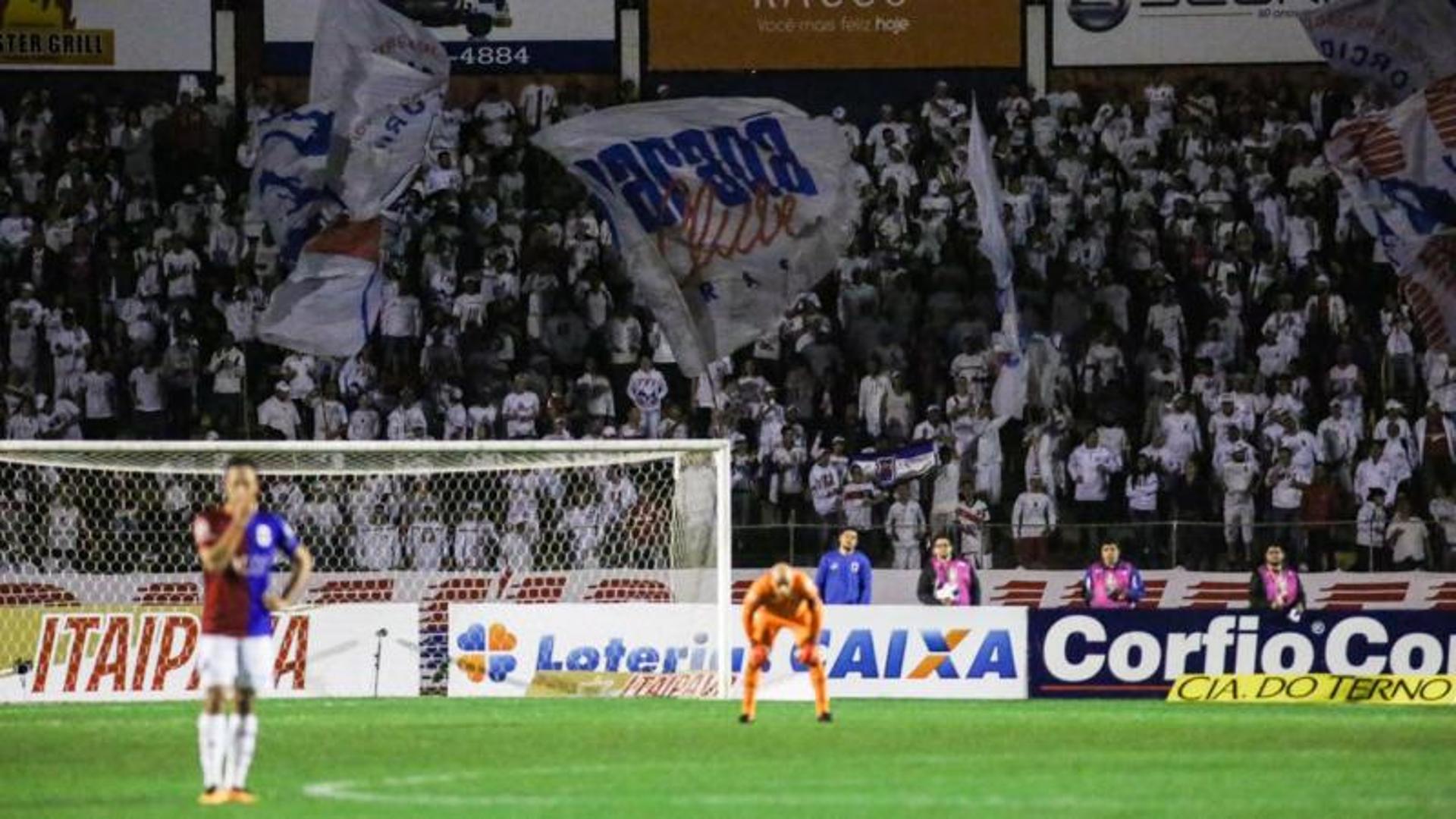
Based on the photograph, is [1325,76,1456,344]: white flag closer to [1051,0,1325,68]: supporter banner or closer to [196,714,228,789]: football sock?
[1051,0,1325,68]: supporter banner

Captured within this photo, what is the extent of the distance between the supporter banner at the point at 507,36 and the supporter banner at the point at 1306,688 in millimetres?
16760

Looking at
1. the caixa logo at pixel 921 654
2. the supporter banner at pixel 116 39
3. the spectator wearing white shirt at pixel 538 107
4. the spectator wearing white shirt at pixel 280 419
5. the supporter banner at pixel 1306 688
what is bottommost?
the supporter banner at pixel 1306 688

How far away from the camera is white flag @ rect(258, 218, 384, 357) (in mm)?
32406

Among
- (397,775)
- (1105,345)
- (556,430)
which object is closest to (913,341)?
(1105,345)

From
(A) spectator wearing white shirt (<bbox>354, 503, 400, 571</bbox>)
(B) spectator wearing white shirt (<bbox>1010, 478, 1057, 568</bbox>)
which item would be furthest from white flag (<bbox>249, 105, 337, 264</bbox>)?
(B) spectator wearing white shirt (<bbox>1010, 478, 1057, 568</bbox>)

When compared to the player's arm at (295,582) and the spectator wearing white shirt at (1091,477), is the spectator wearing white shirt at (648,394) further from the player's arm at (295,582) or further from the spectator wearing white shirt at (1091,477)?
the player's arm at (295,582)

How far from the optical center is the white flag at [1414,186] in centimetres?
3303

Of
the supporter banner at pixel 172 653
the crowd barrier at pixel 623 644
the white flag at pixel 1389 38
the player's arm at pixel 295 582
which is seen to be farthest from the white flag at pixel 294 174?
the player's arm at pixel 295 582

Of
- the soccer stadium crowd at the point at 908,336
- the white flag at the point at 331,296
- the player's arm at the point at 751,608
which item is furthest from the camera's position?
the soccer stadium crowd at the point at 908,336

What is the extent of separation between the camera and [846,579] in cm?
3028

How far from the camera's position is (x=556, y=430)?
113 ft

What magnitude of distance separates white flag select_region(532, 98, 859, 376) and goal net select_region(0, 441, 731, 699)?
211 centimetres

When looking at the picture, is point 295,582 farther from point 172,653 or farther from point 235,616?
point 172,653

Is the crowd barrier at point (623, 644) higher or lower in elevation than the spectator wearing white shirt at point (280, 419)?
lower
